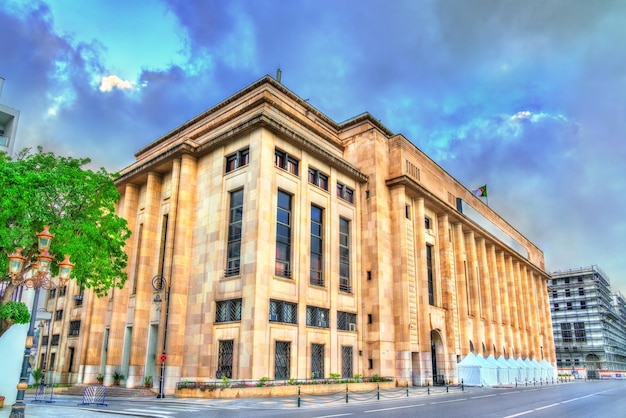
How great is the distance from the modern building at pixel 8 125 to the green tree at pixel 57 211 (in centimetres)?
1877

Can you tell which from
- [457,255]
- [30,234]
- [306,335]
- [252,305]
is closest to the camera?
[30,234]

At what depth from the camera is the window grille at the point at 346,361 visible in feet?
114

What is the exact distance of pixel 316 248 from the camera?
118ft

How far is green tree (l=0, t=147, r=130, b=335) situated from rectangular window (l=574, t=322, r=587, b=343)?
123074 millimetres

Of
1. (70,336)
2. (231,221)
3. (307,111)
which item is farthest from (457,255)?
(70,336)

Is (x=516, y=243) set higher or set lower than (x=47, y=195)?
higher

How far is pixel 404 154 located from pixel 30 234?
32.3 m

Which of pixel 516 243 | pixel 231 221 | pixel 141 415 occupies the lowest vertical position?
pixel 141 415

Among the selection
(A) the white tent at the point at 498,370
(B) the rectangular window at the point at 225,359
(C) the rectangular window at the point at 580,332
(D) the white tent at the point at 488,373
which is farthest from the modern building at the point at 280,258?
(C) the rectangular window at the point at 580,332

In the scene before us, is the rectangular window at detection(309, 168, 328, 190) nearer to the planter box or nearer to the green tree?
the planter box

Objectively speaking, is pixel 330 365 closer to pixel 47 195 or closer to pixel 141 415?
pixel 141 415

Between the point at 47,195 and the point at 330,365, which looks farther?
the point at 330,365

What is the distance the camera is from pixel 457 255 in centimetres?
5150

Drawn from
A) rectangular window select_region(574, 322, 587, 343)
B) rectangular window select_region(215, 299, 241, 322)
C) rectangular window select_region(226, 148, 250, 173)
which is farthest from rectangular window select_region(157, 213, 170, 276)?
rectangular window select_region(574, 322, 587, 343)
